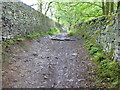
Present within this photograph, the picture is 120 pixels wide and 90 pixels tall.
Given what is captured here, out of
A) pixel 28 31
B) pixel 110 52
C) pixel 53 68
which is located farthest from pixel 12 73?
pixel 28 31

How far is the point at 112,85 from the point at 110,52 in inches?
63.6

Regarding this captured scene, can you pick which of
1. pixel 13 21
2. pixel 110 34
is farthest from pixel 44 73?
pixel 13 21

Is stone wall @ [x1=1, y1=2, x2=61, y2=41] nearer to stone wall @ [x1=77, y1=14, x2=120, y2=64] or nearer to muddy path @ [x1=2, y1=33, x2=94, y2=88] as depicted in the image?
muddy path @ [x1=2, y1=33, x2=94, y2=88]

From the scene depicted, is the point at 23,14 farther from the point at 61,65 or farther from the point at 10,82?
the point at 10,82

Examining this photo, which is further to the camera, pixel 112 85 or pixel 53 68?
pixel 53 68

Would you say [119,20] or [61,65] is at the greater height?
[119,20]

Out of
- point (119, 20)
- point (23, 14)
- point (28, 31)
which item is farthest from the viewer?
point (28, 31)

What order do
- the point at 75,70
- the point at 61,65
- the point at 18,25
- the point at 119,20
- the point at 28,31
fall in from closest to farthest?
1. the point at 119,20
2. the point at 75,70
3. the point at 61,65
4. the point at 18,25
5. the point at 28,31

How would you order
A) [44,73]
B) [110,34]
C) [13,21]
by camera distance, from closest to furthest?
[44,73]
[110,34]
[13,21]

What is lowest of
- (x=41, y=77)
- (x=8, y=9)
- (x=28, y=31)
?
(x=41, y=77)

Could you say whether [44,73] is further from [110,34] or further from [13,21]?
[13,21]

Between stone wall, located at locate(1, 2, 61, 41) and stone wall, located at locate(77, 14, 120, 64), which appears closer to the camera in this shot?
stone wall, located at locate(77, 14, 120, 64)

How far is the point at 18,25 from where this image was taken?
693 centimetres

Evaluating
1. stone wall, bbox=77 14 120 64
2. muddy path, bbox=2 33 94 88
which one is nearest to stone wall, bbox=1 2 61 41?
muddy path, bbox=2 33 94 88
